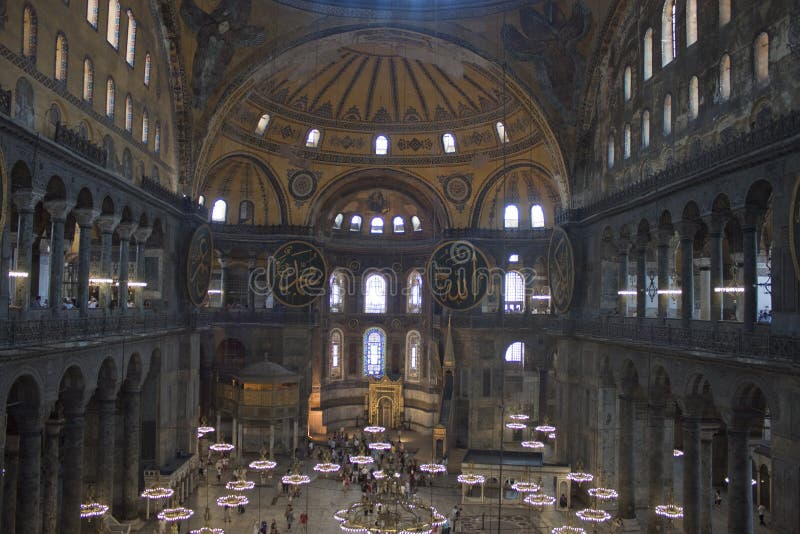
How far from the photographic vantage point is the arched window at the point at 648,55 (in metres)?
19.5

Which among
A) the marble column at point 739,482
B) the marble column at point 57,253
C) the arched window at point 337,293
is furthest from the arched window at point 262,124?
the marble column at point 739,482

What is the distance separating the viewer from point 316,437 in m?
32.8

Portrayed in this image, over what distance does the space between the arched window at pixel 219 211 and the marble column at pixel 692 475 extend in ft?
68.4

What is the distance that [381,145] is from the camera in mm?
31891

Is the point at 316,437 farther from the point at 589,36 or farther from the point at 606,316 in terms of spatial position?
the point at 589,36

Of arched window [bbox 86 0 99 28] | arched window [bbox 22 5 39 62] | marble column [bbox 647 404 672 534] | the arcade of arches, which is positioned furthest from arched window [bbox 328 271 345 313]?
arched window [bbox 22 5 39 62]

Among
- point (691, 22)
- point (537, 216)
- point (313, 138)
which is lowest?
point (537, 216)

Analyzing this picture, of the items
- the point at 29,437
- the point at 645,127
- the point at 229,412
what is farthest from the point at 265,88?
the point at 29,437

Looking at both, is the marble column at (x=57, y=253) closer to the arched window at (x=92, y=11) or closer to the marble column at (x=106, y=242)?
the marble column at (x=106, y=242)

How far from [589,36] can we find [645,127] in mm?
4605

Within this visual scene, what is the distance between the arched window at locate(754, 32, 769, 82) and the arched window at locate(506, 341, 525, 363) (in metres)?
19.9

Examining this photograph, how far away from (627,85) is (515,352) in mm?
14962

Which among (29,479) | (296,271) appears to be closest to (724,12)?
(296,271)

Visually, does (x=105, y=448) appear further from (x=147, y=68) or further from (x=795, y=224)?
(x=795, y=224)
